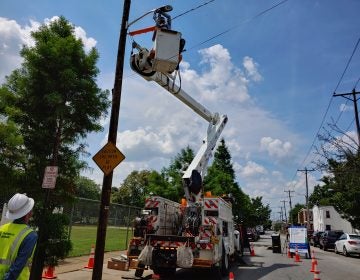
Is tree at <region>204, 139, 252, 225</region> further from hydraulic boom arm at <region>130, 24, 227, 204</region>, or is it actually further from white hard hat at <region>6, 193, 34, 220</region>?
white hard hat at <region>6, 193, 34, 220</region>

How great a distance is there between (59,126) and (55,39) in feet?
6.99

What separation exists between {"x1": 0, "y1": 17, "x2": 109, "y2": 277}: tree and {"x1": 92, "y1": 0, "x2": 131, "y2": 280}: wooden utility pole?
0.83 meters

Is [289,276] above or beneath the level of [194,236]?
beneath

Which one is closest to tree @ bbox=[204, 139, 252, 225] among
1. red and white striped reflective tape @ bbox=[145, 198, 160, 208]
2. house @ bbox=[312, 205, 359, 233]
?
red and white striped reflective tape @ bbox=[145, 198, 160, 208]

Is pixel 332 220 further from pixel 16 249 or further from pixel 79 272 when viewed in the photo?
pixel 16 249

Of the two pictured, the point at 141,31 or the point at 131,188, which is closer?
the point at 141,31

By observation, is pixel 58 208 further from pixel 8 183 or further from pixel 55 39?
pixel 55 39

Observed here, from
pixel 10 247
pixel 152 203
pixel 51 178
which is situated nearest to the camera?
pixel 10 247

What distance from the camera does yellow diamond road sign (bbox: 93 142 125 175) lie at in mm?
8820

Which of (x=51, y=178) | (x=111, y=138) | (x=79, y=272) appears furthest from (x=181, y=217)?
(x=51, y=178)

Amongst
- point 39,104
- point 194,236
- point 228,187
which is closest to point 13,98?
point 39,104

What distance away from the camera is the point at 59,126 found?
381 inches

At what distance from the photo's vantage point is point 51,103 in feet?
30.3

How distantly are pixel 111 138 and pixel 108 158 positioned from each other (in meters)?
0.54
